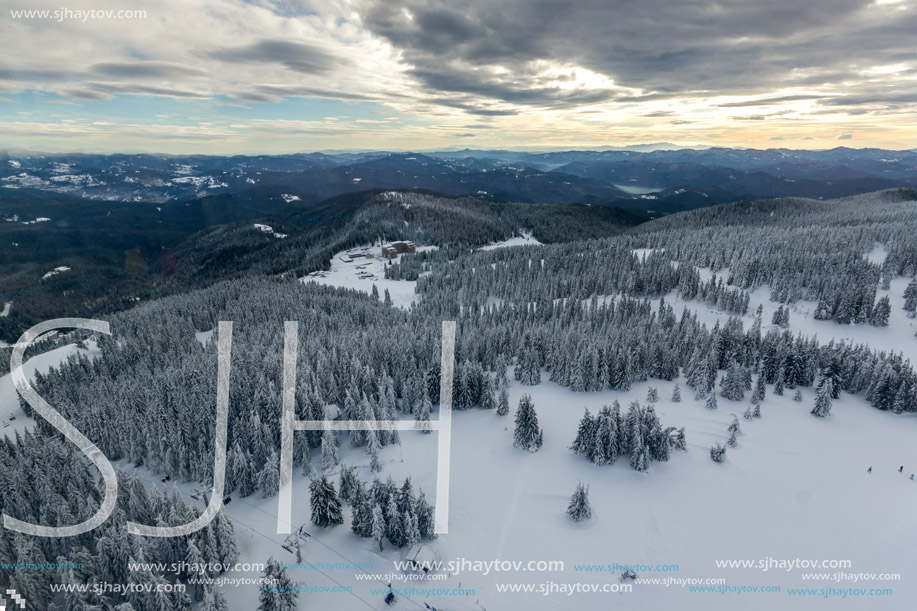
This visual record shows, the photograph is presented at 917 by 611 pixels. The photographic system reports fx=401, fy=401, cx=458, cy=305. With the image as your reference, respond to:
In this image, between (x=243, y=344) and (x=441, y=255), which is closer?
(x=243, y=344)

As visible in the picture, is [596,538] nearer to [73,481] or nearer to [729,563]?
[729,563]

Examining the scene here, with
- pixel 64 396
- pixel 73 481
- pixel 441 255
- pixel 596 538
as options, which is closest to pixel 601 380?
pixel 596 538

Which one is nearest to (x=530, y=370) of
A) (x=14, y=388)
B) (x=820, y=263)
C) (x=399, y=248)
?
(x=820, y=263)

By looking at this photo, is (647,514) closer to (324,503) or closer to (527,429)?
(527,429)

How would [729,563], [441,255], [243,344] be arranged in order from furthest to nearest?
1. [441,255]
2. [243,344]
3. [729,563]

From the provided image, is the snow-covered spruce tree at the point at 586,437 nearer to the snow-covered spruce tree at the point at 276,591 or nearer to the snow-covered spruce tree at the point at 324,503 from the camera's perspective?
the snow-covered spruce tree at the point at 324,503

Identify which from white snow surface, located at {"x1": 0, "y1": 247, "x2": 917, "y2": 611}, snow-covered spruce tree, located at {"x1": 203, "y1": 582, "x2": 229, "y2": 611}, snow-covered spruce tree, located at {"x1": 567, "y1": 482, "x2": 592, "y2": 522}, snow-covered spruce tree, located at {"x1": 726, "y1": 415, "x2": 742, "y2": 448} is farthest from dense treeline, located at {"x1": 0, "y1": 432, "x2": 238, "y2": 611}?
snow-covered spruce tree, located at {"x1": 726, "y1": 415, "x2": 742, "y2": 448}

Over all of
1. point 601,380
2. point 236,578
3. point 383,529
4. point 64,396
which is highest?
point 601,380

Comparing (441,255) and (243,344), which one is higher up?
(441,255)
